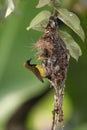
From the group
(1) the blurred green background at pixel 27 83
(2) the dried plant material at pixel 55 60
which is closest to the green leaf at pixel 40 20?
(2) the dried plant material at pixel 55 60

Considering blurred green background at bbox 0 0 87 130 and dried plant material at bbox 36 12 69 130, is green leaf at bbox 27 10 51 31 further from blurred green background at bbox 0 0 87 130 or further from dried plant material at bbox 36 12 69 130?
blurred green background at bbox 0 0 87 130

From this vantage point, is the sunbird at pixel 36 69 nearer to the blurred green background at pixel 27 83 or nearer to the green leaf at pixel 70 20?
the green leaf at pixel 70 20

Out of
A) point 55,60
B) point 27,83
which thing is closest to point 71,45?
point 55,60

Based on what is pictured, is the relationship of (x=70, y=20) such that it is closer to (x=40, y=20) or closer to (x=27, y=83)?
(x=40, y=20)

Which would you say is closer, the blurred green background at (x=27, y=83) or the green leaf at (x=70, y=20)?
the green leaf at (x=70, y=20)

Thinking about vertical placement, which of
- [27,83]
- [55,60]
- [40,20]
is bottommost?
[27,83]

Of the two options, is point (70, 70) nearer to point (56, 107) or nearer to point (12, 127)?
point (12, 127)
